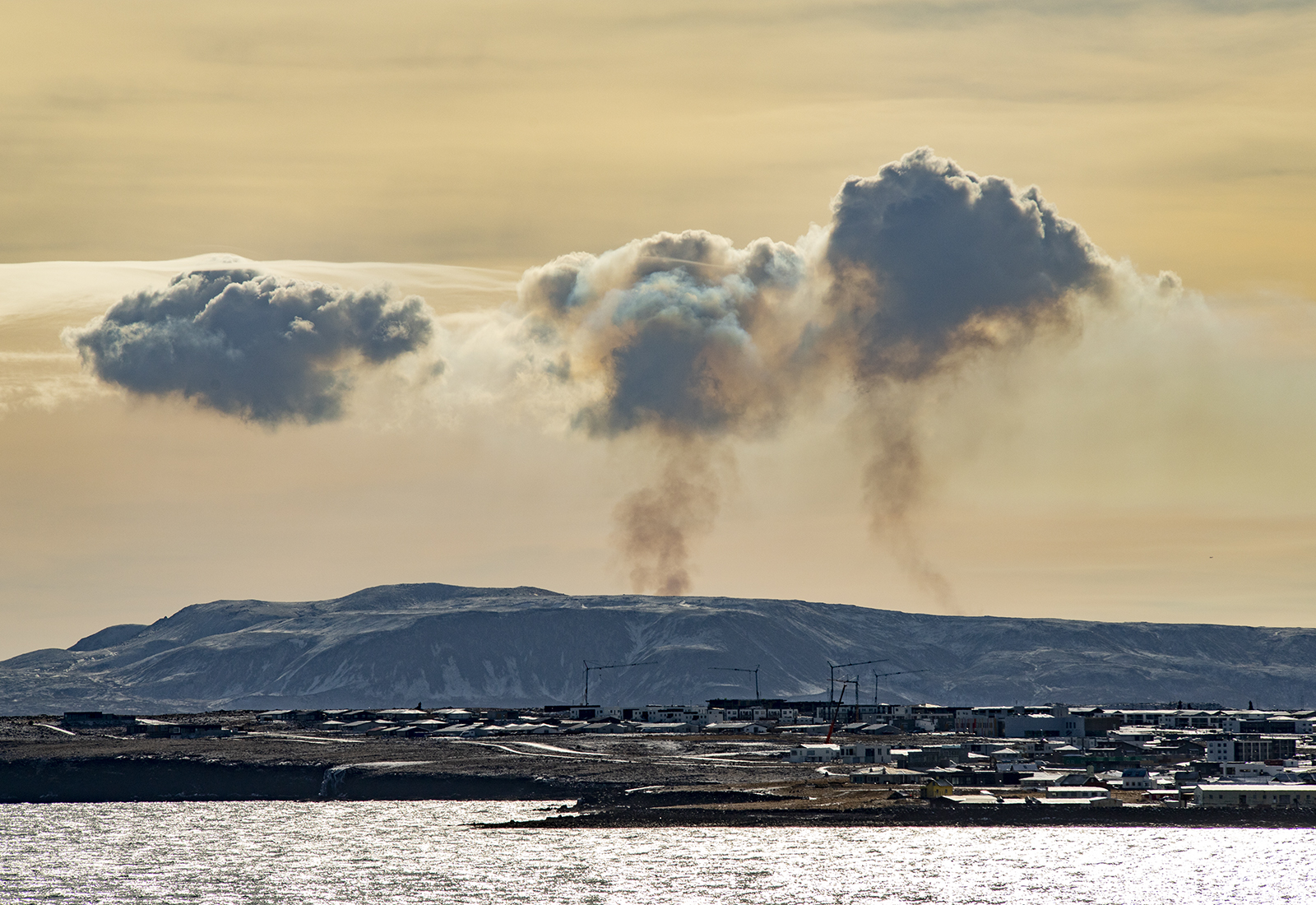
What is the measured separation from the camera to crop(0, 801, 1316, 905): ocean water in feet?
472

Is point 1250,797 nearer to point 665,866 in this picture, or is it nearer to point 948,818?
point 948,818

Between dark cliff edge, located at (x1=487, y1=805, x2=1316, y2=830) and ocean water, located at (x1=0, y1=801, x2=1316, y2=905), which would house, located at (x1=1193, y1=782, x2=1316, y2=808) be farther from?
ocean water, located at (x1=0, y1=801, x2=1316, y2=905)

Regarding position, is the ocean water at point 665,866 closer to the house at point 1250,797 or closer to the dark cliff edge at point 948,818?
the dark cliff edge at point 948,818

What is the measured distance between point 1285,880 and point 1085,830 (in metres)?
37.4

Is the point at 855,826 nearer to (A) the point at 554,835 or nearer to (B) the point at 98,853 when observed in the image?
(A) the point at 554,835

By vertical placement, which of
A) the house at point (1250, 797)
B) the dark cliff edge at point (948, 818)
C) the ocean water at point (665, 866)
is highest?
the house at point (1250, 797)

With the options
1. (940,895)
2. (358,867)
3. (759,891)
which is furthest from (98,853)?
(940,895)

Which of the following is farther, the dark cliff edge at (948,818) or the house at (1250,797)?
the house at (1250,797)

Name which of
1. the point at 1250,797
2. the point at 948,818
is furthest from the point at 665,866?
the point at 1250,797

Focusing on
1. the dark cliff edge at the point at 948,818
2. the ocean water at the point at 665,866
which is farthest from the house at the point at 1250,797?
the ocean water at the point at 665,866

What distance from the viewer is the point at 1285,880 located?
500 feet

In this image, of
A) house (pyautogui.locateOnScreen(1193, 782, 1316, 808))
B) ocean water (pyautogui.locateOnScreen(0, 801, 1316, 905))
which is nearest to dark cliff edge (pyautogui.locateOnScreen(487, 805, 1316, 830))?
ocean water (pyautogui.locateOnScreen(0, 801, 1316, 905))

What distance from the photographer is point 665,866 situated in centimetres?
15938

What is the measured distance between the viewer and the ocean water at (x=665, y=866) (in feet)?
472
